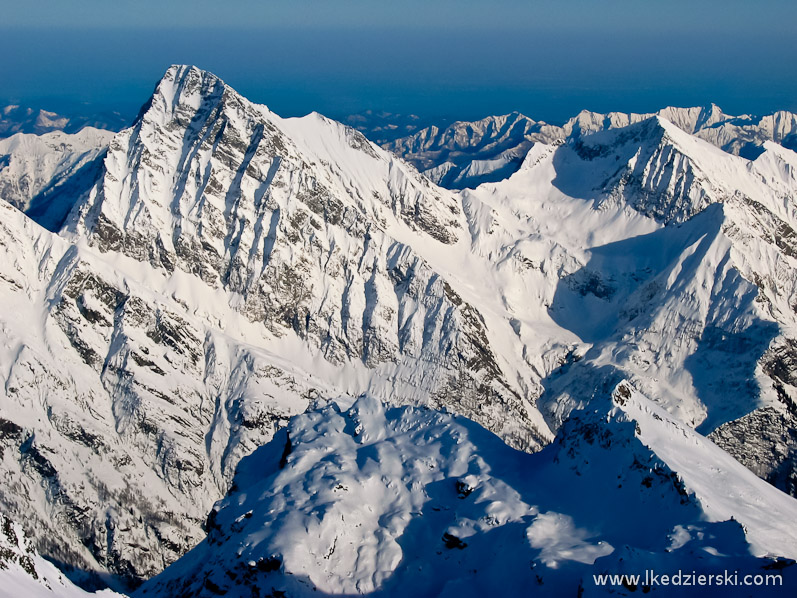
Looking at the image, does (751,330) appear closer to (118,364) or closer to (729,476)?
(729,476)

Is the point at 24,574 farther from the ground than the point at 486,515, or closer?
farther from the ground

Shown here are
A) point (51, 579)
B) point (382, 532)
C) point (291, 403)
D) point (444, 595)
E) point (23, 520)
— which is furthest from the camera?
point (291, 403)

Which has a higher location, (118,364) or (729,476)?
(729,476)

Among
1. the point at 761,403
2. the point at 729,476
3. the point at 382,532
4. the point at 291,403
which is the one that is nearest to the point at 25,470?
the point at 291,403

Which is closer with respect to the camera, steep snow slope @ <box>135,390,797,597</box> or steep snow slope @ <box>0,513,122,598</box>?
steep snow slope @ <box>0,513,122,598</box>

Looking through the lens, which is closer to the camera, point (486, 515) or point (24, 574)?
point (24, 574)

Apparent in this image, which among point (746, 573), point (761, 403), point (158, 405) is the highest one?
point (746, 573)

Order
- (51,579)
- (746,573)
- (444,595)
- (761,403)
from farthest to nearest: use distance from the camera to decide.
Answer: (761,403), (444,595), (746,573), (51,579)

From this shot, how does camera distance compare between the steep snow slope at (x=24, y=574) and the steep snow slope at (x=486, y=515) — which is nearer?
the steep snow slope at (x=24, y=574)
